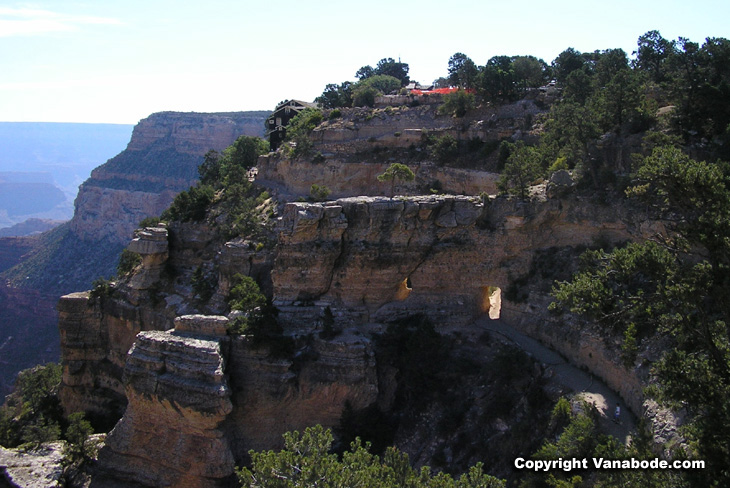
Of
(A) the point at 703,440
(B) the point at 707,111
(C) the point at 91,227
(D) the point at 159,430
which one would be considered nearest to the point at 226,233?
(D) the point at 159,430

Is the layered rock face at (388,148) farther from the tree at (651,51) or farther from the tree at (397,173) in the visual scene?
the tree at (651,51)

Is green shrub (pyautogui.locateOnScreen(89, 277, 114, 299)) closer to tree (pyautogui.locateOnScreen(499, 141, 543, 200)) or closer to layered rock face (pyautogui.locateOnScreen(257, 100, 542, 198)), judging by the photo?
layered rock face (pyautogui.locateOnScreen(257, 100, 542, 198))

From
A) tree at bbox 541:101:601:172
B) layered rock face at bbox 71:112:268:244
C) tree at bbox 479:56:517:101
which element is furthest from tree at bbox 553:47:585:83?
layered rock face at bbox 71:112:268:244

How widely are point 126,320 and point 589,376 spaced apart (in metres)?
28.9

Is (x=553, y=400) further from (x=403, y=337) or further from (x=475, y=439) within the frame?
(x=403, y=337)

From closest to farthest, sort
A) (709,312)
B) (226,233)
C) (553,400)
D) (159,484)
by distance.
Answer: (709,312) < (553,400) < (159,484) < (226,233)

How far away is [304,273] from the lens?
107 feet

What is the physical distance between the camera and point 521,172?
3172 cm

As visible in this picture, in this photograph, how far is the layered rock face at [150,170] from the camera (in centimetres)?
9775

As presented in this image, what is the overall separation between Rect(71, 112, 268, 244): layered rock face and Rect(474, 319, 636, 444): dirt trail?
248 ft

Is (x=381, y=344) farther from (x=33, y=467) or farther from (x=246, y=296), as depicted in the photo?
(x=33, y=467)

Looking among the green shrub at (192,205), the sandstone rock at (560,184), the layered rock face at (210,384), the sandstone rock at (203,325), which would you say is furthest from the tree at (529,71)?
the sandstone rock at (203,325)

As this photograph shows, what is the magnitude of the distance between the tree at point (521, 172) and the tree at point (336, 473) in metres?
15.6

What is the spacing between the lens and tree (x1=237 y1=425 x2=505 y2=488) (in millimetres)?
18781
